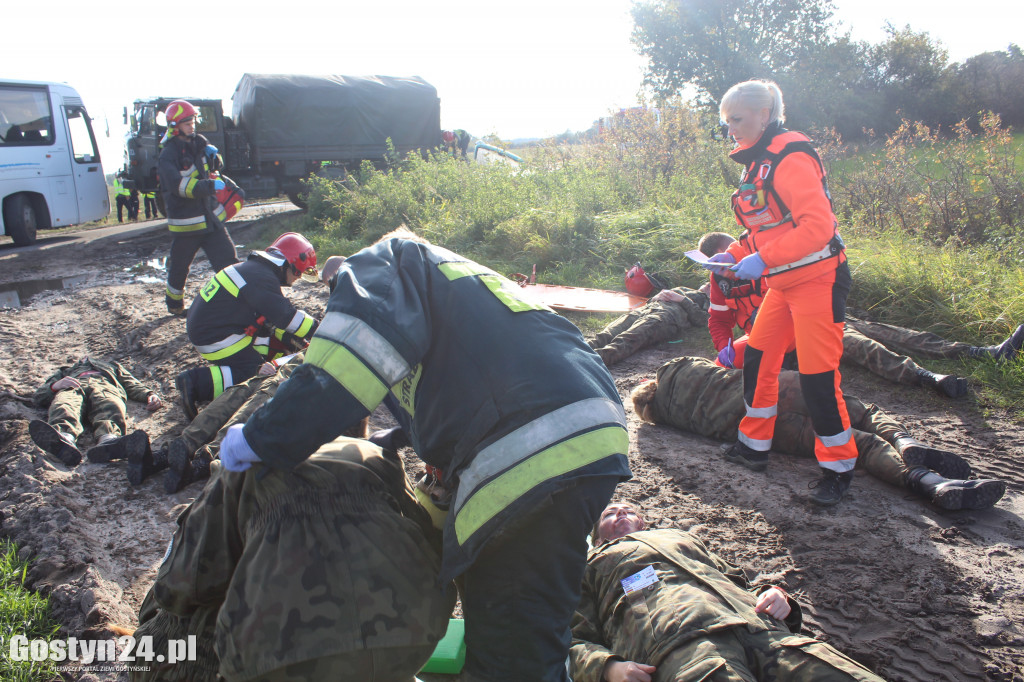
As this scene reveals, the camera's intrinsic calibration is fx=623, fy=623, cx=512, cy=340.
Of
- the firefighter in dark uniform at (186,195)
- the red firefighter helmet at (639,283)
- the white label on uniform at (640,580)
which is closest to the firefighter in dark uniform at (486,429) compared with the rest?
the white label on uniform at (640,580)

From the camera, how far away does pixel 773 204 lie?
135 inches

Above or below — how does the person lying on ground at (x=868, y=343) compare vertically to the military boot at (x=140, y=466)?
above

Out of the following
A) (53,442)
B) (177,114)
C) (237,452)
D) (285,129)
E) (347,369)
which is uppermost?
(285,129)

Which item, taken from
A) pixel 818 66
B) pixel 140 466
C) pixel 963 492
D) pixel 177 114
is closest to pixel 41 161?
pixel 177 114

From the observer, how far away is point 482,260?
355 inches

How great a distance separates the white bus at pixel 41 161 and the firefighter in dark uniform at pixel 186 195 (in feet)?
27.7

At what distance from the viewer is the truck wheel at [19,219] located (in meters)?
13.0

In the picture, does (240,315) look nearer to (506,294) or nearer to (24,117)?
(506,294)

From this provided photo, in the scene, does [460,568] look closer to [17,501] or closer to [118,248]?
[17,501]

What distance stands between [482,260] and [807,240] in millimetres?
6127

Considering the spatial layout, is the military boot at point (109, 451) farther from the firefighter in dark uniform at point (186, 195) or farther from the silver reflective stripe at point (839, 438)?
the silver reflective stripe at point (839, 438)

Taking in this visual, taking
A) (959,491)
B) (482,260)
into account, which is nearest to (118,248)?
(482,260)

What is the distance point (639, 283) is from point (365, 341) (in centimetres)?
589

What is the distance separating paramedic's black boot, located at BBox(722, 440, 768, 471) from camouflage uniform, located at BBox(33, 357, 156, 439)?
13.9 ft
